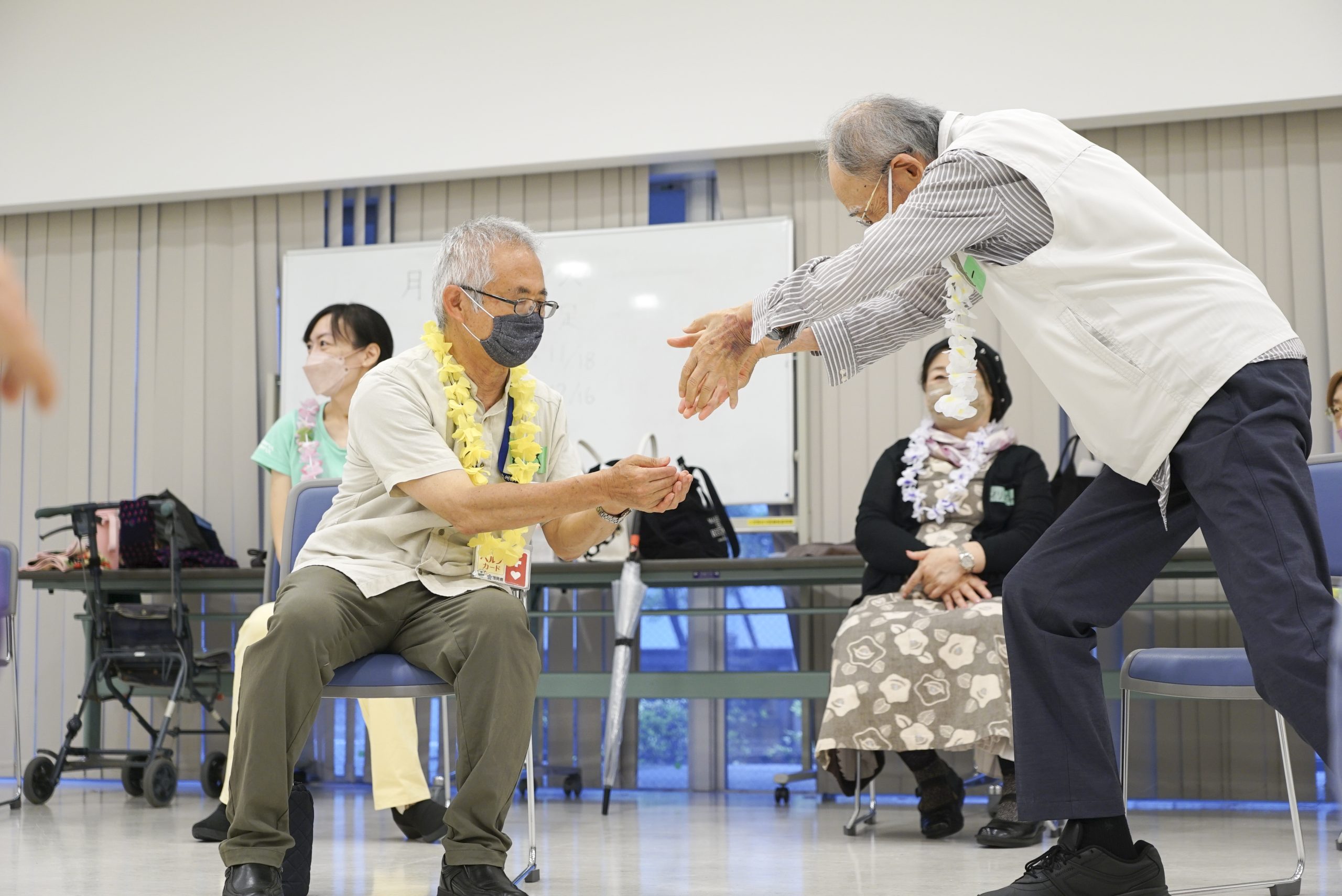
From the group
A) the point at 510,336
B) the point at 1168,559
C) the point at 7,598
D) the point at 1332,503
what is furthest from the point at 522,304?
the point at 7,598

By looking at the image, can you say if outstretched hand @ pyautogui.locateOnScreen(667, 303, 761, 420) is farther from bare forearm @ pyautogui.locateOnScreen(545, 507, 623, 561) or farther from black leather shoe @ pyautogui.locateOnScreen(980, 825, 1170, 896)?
black leather shoe @ pyautogui.locateOnScreen(980, 825, 1170, 896)

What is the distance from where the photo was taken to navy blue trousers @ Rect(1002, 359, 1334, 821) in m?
1.55

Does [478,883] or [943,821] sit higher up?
[478,883]

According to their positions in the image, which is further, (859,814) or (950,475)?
(950,475)

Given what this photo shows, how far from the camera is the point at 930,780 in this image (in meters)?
3.14

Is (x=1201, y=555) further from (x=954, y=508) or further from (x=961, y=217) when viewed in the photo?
(x=961, y=217)

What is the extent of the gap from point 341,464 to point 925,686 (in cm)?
179

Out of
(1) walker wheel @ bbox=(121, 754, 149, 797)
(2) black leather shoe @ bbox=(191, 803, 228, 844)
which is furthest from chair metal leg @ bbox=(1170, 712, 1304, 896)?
(1) walker wheel @ bbox=(121, 754, 149, 797)

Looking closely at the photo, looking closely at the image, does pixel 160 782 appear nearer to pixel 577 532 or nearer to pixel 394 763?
pixel 394 763

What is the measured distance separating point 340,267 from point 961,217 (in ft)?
11.9

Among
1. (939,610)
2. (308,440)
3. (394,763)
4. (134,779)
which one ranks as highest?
(308,440)

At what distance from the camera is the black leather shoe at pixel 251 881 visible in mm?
1809

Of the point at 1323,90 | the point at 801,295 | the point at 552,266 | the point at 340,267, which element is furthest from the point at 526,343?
the point at 1323,90

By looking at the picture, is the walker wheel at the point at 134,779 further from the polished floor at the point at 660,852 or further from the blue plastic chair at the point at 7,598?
the blue plastic chair at the point at 7,598
